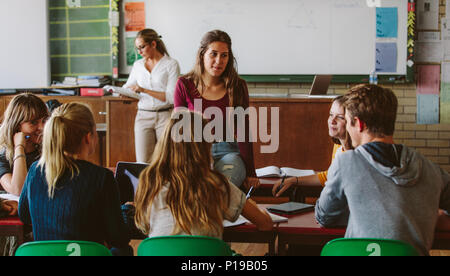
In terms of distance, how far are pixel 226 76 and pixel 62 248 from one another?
156 cm

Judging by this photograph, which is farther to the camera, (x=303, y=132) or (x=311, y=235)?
(x=303, y=132)

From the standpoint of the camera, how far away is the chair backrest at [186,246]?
4.67ft

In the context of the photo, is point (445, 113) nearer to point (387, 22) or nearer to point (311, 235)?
point (387, 22)

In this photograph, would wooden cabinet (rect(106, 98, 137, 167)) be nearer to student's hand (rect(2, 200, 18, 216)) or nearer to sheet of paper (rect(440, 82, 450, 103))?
student's hand (rect(2, 200, 18, 216))

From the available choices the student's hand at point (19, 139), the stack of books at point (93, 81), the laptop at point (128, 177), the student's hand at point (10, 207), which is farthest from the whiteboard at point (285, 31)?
the student's hand at point (10, 207)

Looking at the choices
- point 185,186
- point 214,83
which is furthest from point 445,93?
point 185,186

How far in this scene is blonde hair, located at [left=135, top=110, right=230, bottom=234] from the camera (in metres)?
1.63

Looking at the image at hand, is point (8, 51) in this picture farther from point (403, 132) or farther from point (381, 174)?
point (381, 174)

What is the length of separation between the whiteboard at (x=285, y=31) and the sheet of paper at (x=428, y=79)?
0.64 ft

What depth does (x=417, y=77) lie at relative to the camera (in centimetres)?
505

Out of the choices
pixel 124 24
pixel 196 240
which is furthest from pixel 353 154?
pixel 124 24

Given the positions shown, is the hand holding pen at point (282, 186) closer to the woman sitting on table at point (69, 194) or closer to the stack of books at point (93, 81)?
the woman sitting on table at point (69, 194)

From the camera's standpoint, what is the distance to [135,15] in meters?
5.40

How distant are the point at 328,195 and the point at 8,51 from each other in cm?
505
